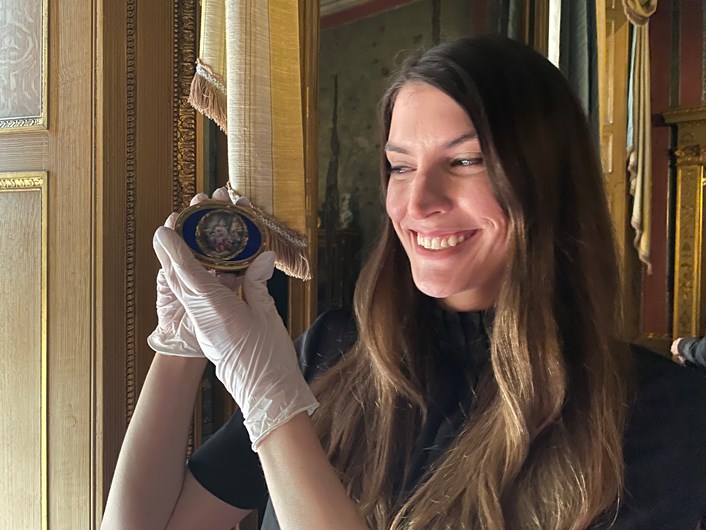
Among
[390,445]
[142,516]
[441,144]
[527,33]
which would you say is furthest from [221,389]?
[527,33]

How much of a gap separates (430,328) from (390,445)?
216mm

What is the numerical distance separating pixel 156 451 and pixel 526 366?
1.84 ft

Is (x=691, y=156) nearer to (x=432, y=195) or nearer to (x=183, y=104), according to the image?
(x=183, y=104)

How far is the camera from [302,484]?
29.0 inches

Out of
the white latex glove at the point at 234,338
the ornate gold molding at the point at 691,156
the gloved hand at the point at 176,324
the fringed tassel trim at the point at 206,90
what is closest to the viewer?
the white latex glove at the point at 234,338

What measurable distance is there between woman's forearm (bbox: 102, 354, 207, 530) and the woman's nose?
0.43 meters

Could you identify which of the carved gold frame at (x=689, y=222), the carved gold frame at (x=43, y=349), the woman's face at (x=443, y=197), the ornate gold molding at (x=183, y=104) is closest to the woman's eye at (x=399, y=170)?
the woman's face at (x=443, y=197)

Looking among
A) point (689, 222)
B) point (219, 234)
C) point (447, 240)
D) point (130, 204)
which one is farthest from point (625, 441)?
point (689, 222)

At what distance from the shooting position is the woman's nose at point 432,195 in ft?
2.75

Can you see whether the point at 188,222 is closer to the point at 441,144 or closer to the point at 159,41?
the point at 441,144

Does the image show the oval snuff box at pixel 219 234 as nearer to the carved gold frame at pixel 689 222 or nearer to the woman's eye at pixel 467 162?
the woman's eye at pixel 467 162

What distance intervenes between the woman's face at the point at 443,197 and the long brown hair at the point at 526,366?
0.02 metres

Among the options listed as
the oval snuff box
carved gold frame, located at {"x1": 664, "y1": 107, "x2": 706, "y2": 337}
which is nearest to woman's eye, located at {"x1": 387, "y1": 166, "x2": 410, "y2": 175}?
the oval snuff box

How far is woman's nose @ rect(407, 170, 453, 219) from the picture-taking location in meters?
0.84
